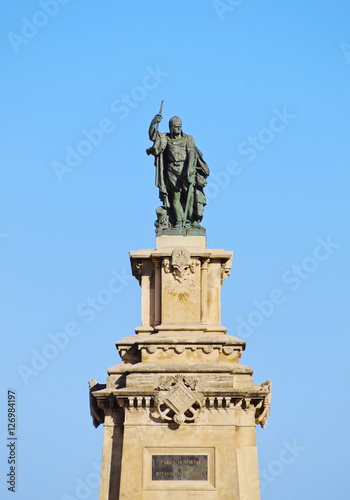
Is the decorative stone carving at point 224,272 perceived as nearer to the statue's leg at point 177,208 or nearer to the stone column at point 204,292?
the stone column at point 204,292

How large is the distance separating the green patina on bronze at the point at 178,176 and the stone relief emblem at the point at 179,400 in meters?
6.57

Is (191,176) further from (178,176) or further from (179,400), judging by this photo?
(179,400)

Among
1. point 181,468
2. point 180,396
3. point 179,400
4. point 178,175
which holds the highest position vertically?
point 178,175

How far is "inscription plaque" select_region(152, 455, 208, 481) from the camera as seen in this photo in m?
45.6

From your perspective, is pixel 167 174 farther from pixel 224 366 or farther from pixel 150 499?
pixel 150 499

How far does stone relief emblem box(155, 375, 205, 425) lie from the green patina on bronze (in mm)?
6565

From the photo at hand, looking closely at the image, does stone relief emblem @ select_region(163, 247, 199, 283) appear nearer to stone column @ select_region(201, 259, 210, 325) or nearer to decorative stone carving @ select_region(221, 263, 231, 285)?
stone column @ select_region(201, 259, 210, 325)

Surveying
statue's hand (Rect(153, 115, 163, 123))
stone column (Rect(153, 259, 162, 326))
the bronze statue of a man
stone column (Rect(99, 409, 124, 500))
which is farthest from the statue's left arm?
stone column (Rect(99, 409, 124, 500))

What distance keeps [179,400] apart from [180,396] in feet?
0.45

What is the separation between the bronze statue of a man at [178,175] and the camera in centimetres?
4997

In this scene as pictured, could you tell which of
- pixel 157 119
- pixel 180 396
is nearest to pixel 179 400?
pixel 180 396

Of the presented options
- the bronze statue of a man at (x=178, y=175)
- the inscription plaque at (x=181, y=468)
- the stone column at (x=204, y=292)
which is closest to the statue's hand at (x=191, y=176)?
the bronze statue of a man at (x=178, y=175)

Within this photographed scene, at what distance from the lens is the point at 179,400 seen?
→ 45.7 m

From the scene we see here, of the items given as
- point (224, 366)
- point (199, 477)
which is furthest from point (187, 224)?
point (199, 477)
